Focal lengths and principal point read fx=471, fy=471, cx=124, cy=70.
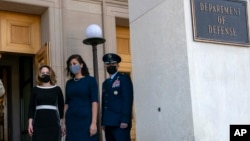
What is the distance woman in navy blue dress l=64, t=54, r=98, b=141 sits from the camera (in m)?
6.34

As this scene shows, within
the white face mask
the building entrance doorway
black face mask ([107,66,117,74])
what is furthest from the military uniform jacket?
the building entrance doorway

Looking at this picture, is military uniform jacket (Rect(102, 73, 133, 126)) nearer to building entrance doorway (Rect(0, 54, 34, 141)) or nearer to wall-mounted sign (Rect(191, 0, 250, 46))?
wall-mounted sign (Rect(191, 0, 250, 46))

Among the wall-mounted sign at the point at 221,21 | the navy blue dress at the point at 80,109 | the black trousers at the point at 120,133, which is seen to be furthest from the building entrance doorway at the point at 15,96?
the wall-mounted sign at the point at 221,21

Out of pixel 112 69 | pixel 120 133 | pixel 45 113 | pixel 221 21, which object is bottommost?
pixel 120 133

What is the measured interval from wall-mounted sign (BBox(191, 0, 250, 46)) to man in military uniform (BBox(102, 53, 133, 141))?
1.37 m

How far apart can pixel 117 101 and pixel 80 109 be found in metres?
0.55

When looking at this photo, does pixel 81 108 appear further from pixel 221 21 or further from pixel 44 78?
pixel 221 21

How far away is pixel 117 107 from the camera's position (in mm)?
6543

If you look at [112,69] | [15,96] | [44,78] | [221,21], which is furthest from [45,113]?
[15,96]

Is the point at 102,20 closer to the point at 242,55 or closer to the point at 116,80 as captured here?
the point at 116,80

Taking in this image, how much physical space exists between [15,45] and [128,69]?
9.65ft

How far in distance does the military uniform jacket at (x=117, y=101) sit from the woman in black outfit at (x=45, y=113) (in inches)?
26.5

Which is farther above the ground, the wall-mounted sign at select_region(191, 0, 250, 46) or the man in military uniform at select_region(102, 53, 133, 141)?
the wall-mounted sign at select_region(191, 0, 250, 46)

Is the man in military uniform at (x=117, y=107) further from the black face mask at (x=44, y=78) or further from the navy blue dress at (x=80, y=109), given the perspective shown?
the black face mask at (x=44, y=78)
